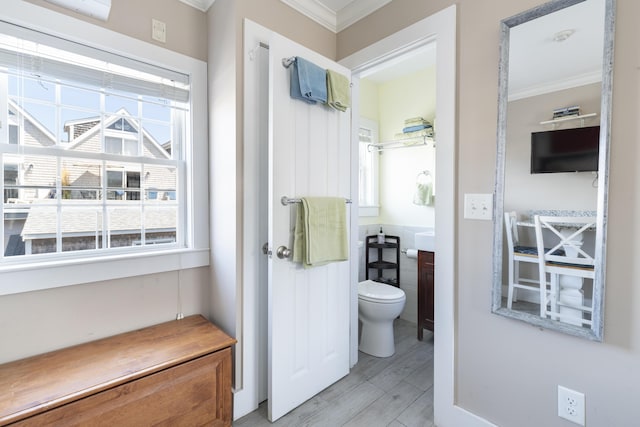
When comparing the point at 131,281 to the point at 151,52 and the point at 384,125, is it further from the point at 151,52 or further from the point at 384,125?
the point at 384,125

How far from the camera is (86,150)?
5.19ft

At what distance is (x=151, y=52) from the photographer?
66.0 inches

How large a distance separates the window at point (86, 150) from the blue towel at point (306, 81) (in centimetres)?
74

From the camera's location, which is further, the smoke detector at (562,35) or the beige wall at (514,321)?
the smoke detector at (562,35)

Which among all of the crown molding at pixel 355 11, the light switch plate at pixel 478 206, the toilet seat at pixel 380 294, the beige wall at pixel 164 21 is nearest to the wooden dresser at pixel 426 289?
the toilet seat at pixel 380 294

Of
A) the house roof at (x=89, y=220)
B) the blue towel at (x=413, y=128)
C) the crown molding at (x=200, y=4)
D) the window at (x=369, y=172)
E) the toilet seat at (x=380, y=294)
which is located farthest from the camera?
the window at (x=369, y=172)

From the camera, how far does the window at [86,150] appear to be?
141cm

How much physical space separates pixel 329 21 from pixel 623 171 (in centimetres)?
192

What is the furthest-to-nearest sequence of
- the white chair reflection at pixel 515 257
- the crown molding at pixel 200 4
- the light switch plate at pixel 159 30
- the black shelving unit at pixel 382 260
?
the black shelving unit at pixel 382 260 → the crown molding at pixel 200 4 → the light switch plate at pixel 159 30 → the white chair reflection at pixel 515 257

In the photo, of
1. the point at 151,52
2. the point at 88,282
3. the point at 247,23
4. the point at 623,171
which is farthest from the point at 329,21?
the point at 88,282

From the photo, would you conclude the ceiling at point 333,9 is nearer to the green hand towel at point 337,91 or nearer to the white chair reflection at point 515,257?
the green hand towel at point 337,91

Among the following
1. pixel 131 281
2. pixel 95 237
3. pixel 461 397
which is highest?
pixel 95 237

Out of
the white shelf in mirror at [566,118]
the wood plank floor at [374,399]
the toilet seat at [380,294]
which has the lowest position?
the wood plank floor at [374,399]

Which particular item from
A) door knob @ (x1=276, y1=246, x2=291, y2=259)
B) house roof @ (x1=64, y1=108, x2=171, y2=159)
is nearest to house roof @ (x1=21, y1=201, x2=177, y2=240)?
house roof @ (x1=64, y1=108, x2=171, y2=159)
